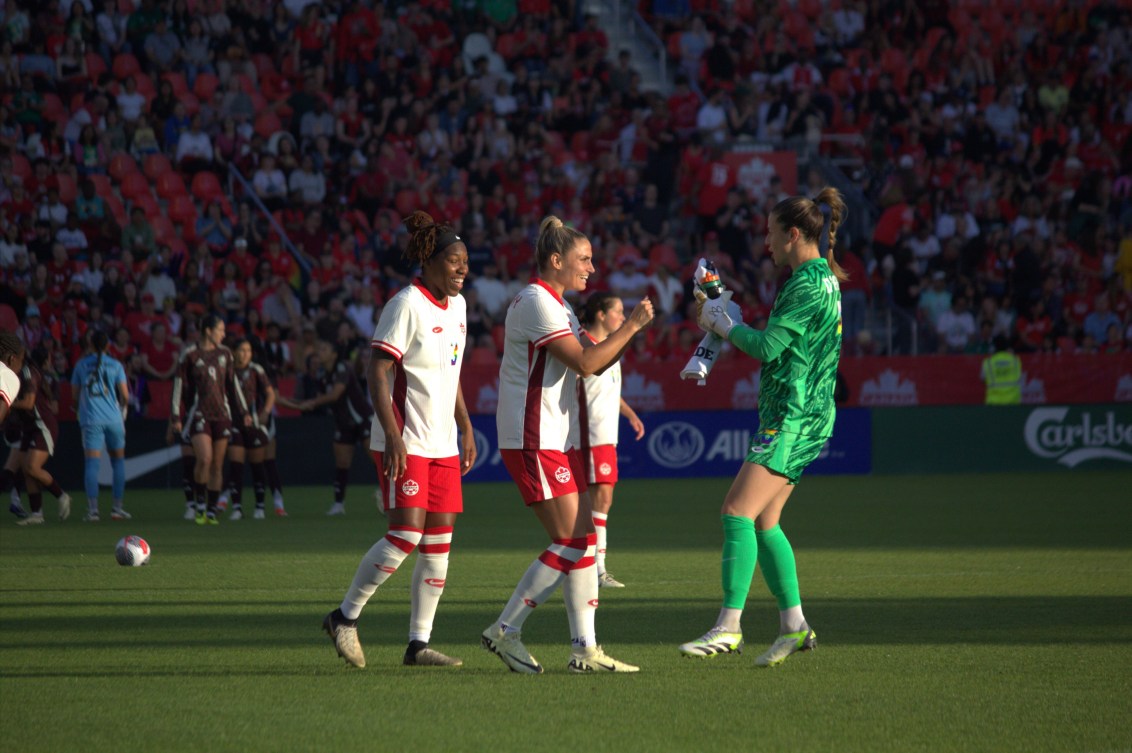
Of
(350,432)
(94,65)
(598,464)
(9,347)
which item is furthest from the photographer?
(94,65)

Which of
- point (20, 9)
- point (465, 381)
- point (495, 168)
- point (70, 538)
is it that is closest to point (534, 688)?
point (70, 538)

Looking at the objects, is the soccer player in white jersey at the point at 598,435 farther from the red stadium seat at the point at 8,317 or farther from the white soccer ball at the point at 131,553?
the red stadium seat at the point at 8,317

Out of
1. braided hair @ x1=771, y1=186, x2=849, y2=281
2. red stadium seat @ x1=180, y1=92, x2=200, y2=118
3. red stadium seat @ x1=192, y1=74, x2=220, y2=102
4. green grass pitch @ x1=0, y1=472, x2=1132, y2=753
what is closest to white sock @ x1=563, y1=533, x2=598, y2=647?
green grass pitch @ x1=0, y1=472, x2=1132, y2=753

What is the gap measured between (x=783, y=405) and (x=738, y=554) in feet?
2.53

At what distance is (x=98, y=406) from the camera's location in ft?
57.1

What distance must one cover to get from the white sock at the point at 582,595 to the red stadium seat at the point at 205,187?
1871 cm

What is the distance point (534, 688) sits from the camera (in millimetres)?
6902

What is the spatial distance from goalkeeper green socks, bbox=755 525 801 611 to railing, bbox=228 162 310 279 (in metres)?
17.8

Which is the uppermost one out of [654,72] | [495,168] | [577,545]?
[654,72]

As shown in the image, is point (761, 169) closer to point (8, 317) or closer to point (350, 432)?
point (350, 432)

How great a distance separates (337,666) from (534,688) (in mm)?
1189

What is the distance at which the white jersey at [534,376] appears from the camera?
711 cm

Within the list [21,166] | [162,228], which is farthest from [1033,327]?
[21,166]

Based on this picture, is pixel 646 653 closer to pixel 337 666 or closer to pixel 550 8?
pixel 337 666
